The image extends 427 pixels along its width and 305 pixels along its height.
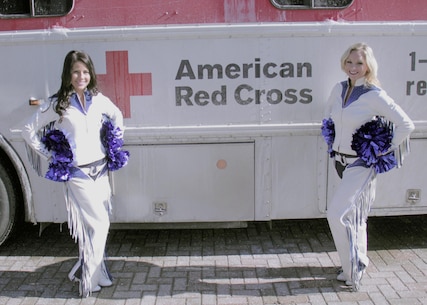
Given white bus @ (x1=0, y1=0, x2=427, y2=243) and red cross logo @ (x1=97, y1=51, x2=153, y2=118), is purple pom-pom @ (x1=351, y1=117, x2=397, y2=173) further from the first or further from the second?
red cross logo @ (x1=97, y1=51, x2=153, y2=118)

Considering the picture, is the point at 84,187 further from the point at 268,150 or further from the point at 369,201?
the point at 369,201

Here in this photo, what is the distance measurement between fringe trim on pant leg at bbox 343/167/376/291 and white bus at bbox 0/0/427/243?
567 mm

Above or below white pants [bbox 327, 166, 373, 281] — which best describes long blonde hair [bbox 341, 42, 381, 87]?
above

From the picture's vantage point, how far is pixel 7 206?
4.15 m

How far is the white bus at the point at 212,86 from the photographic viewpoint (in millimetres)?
3830

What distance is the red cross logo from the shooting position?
387 cm

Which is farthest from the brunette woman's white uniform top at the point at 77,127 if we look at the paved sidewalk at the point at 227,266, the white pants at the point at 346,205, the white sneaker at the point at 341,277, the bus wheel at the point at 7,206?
the white sneaker at the point at 341,277

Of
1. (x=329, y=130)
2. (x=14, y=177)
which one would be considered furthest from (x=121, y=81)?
(x=329, y=130)

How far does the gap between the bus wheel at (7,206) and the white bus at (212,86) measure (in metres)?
0.02

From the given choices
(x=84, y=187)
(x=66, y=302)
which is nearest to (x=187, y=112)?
(x=84, y=187)

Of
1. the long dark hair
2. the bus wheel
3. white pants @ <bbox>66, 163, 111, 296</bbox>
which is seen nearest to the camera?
the long dark hair

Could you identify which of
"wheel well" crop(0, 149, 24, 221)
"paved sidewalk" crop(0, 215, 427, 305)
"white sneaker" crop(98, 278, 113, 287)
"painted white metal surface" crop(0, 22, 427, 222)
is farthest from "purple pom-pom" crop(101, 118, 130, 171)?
"wheel well" crop(0, 149, 24, 221)

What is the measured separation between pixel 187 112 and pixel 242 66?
22.5 inches

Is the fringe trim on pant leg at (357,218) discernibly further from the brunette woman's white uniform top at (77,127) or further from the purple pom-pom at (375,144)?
the brunette woman's white uniform top at (77,127)
